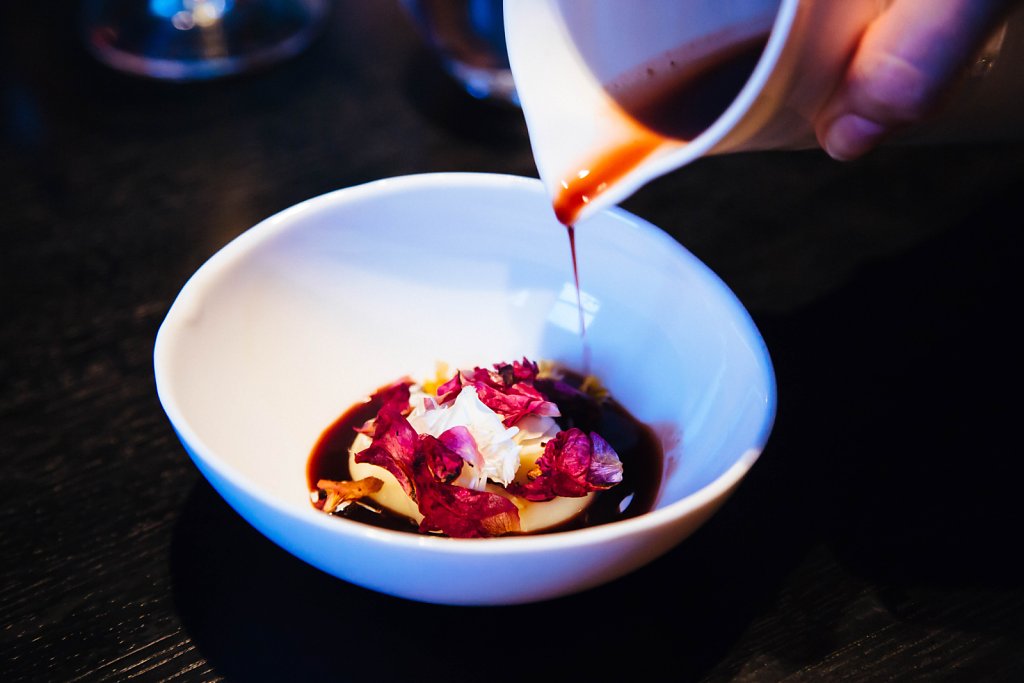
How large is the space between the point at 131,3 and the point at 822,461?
1.87m

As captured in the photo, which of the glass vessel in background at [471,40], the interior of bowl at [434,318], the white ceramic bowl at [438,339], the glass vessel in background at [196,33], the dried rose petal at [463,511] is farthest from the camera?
the glass vessel in background at [196,33]

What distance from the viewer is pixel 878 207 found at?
60.5 inches

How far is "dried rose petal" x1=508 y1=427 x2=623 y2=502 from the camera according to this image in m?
0.93

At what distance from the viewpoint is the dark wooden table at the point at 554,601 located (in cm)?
87

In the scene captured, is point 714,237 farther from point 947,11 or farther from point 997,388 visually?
point 947,11

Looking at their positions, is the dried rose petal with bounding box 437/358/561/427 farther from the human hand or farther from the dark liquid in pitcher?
the human hand

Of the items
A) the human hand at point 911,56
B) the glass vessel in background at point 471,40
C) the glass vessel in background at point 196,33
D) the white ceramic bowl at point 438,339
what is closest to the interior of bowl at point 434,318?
the white ceramic bowl at point 438,339

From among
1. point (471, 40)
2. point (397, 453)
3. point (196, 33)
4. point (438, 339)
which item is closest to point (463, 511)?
point (397, 453)

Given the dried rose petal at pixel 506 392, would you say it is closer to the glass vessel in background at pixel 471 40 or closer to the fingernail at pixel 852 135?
the fingernail at pixel 852 135

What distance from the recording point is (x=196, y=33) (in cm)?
203

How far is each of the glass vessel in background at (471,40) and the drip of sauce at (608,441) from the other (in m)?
0.86

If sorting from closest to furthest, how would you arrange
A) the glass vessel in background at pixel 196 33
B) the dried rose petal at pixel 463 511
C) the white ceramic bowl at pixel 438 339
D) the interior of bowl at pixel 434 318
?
the white ceramic bowl at pixel 438 339 → the dried rose petal at pixel 463 511 → the interior of bowl at pixel 434 318 → the glass vessel in background at pixel 196 33

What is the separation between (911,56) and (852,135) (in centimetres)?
9

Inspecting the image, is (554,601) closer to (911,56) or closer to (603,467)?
(603,467)
